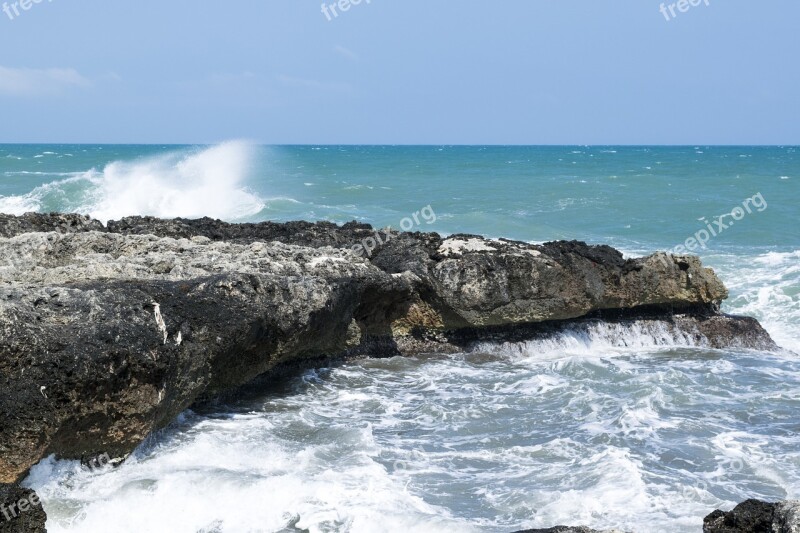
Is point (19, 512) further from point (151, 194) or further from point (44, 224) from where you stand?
point (151, 194)

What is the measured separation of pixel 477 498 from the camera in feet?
20.6

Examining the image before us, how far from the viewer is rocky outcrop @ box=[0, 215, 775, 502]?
20.1ft

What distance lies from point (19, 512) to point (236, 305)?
3315 mm

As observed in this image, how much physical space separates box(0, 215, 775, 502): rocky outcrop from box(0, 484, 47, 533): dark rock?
1305mm

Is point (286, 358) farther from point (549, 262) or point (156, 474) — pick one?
point (549, 262)

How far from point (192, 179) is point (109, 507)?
2961cm

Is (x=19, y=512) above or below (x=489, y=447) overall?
above

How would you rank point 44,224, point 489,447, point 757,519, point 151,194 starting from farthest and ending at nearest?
1. point 151,194
2. point 44,224
3. point 489,447
4. point 757,519

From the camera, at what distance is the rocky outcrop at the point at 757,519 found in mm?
4258

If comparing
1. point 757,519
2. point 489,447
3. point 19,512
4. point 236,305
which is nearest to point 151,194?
point 236,305

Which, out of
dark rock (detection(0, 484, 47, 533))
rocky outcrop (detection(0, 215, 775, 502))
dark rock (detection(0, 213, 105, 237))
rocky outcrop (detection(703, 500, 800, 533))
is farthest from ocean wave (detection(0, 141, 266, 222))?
rocky outcrop (detection(703, 500, 800, 533))

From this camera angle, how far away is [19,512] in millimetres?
4523

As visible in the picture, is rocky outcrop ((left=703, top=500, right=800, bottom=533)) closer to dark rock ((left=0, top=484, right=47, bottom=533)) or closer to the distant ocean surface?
the distant ocean surface

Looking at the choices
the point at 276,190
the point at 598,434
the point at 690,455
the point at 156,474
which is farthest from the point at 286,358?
the point at 276,190
